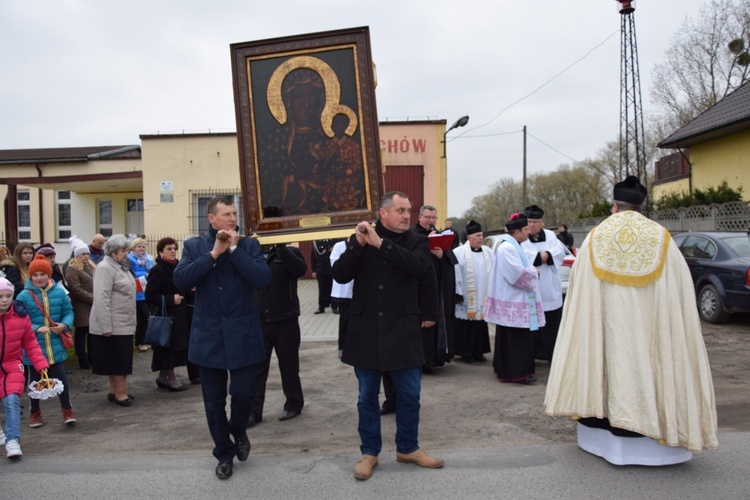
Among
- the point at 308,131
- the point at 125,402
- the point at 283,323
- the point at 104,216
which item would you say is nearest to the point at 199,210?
the point at 104,216

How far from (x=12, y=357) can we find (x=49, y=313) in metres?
0.98

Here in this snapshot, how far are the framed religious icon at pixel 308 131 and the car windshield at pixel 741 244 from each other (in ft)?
29.8

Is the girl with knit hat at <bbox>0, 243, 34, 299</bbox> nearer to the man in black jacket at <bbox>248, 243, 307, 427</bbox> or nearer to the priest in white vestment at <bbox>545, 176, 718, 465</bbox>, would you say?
the man in black jacket at <bbox>248, 243, 307, 427</bbox>

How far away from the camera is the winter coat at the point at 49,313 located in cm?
592

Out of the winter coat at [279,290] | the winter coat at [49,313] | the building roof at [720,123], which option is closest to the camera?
the winter coat at [279,290]

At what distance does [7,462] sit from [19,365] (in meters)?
0.80

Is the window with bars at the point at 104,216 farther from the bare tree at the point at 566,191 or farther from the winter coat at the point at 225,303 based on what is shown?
the bare tree at the point at 566,191

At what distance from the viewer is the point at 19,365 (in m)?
5.23

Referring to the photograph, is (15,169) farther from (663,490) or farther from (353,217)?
(663,490)

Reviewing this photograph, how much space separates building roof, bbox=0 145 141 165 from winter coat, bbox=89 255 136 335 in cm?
1691

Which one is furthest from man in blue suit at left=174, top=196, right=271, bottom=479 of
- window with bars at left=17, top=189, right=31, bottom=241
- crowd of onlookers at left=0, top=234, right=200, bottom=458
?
window with bars at left=17, top=189, right=31, bottom=241

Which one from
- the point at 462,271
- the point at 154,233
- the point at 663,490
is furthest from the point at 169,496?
the point at 154,233

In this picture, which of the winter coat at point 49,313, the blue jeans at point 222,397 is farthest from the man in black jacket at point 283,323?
the winter coat at point 49,313

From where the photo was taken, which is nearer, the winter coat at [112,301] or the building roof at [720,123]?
the winter coat at [112,301]
